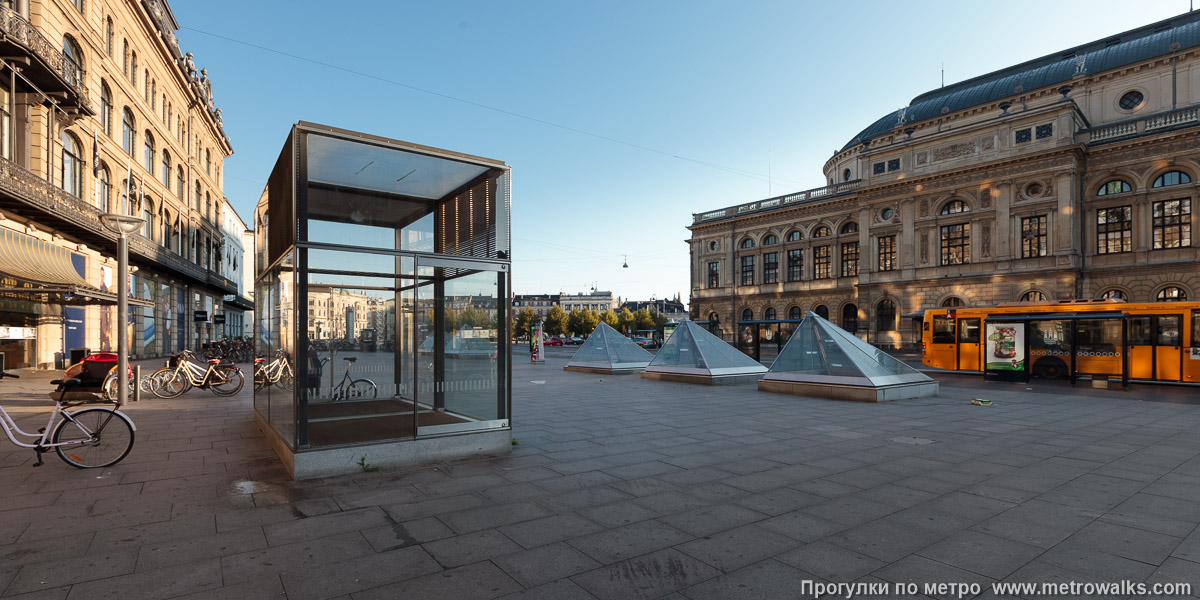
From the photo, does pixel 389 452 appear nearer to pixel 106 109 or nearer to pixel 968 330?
pixel 968 330

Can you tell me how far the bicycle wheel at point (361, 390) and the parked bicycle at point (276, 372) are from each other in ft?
4.60

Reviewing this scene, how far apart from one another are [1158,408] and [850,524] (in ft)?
43.1

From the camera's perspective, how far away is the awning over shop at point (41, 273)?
16.4 m

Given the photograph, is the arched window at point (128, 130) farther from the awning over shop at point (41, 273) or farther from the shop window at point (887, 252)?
the shop window at point (887, 252)

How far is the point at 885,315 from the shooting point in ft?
159

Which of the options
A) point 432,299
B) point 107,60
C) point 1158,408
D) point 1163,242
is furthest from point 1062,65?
point 107,60

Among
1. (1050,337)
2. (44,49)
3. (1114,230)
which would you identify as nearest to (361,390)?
(44,49)

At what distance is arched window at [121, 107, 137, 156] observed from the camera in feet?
87.9

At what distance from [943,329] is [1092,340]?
5205 millimetres

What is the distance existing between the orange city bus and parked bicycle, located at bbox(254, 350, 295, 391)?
22.0 metres

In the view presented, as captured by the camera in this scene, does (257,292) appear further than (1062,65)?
No

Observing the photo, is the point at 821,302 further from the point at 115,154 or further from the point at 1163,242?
the point at 115,154

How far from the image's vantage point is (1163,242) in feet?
120

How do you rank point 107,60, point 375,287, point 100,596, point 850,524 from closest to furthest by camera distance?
point 100,596 → point 850,524 → point 375,287 → point 107,60
